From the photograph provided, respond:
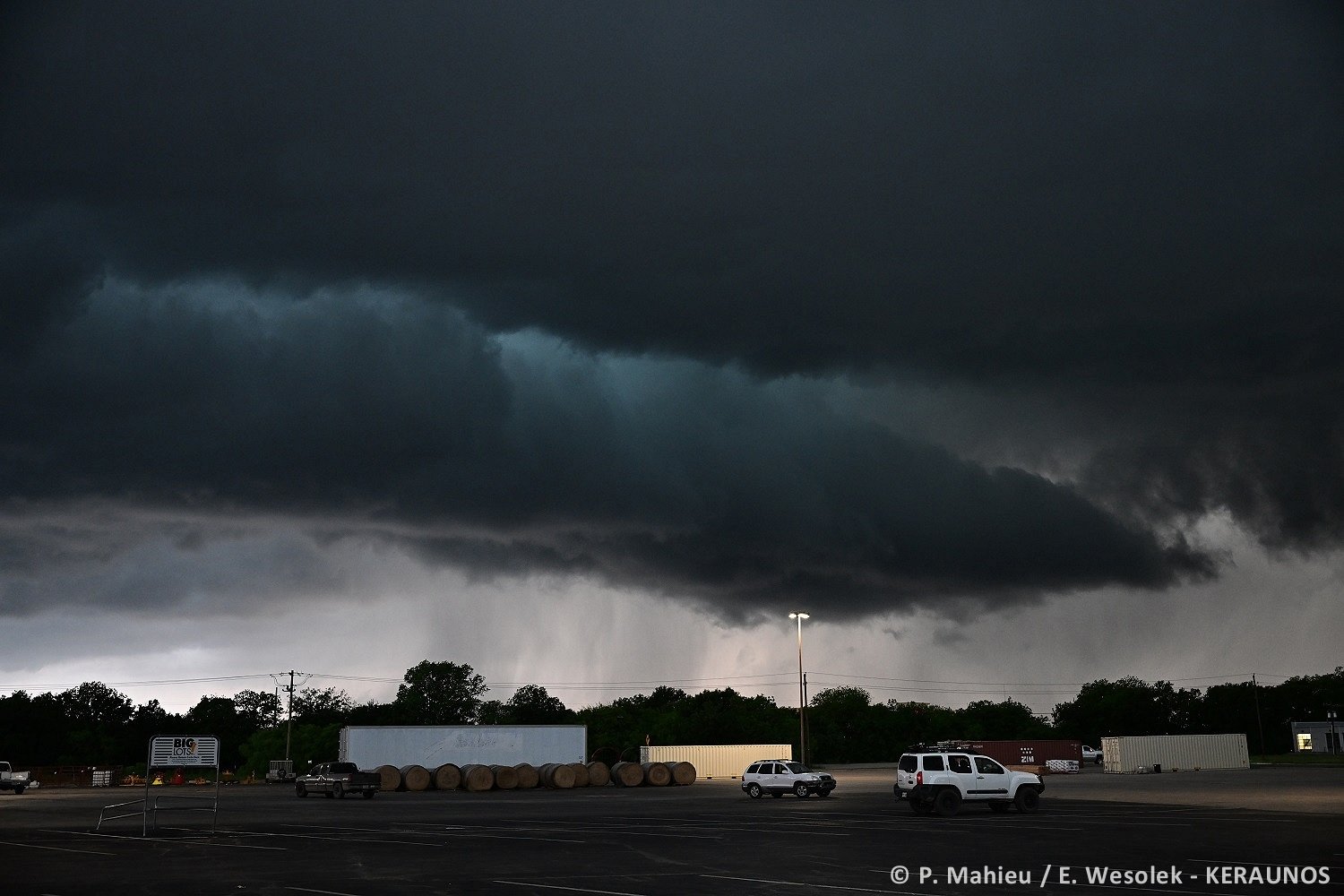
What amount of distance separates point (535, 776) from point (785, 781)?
67.6 feet

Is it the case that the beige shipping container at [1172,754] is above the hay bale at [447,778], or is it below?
below

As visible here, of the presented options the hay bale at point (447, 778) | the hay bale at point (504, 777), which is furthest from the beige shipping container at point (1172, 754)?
the hay bale at point (447, 778)

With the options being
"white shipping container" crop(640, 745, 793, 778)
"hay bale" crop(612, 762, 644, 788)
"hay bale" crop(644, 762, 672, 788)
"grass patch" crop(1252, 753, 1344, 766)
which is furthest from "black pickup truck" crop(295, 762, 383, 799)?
"grass patch" crop(1252, 753, 1344, 766)

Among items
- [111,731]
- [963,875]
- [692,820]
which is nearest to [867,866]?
[963,875]

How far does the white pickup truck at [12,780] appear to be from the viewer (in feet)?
228

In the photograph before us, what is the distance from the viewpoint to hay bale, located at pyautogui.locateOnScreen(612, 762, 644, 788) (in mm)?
71375

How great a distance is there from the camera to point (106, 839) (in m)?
30.2

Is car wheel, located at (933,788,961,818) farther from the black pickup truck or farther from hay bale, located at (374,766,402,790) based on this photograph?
hay bale, located at (374,766,402,790)

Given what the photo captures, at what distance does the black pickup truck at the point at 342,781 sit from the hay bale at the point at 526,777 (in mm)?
10281

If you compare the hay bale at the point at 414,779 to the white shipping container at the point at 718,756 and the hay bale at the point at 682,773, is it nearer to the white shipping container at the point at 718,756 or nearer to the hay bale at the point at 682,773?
the hay bale at the point at 682,773

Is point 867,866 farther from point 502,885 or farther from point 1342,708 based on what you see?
point 1342,708

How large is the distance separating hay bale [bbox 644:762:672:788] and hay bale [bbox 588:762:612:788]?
7.77 ft

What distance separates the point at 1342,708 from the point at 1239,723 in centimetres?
1964

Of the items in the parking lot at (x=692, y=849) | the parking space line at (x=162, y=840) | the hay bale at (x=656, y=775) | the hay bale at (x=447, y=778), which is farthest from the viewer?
the hay bale at (x=656, y=775)
